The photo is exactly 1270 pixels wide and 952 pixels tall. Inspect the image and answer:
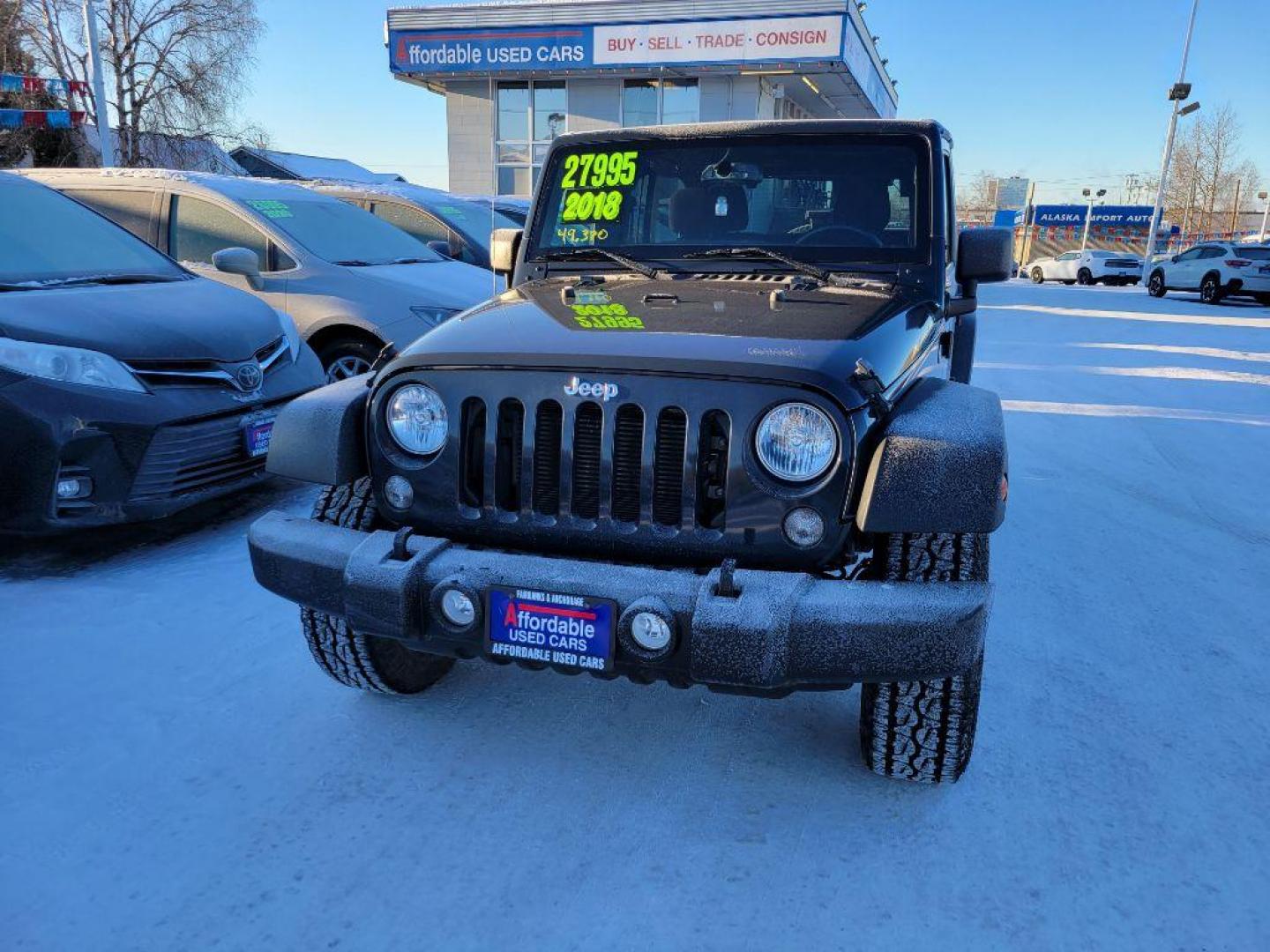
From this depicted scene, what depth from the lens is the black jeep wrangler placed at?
2.07 meters

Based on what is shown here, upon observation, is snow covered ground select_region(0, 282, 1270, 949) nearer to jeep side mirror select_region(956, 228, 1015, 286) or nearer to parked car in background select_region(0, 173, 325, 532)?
parked car in background select_region(0, 173, 325, 532)

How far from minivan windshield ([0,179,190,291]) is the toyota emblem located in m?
0.90

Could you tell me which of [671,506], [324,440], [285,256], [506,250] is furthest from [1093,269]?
[324,440]

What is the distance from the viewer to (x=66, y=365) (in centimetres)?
369

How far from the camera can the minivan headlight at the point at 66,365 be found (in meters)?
3.62

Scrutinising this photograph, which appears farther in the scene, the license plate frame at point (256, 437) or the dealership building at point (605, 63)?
the dealership building at point (605, 63)

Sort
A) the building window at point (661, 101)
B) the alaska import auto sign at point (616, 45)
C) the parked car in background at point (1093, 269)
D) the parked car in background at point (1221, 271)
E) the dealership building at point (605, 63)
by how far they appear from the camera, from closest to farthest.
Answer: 1. the parked car in background at point (1221, 271)
2. the alaska import auto sign at point (616, 45)
3. the dealership building at point (605, 63)
4. the building window at point (661, 101)
5. the parked car in background at point (1093, 269)

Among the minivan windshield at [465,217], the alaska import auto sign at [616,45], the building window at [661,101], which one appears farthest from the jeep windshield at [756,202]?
the building window at [661,101]

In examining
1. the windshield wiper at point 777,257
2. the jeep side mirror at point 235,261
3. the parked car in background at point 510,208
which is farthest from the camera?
the parked car in background at point 510,208

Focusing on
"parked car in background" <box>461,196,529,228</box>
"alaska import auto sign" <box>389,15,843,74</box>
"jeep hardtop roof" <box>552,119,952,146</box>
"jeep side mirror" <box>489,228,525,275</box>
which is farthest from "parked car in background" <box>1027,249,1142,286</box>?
"jeep side mirror" <box>489,228,525,275</box>

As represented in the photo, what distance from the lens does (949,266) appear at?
3.42 metres

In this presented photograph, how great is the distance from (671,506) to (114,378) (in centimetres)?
276

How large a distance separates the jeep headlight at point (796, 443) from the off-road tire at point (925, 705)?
1.02ft

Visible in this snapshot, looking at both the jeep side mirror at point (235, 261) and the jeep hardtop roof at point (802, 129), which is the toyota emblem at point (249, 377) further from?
the jeep hardtop roof at point (802, 129)
